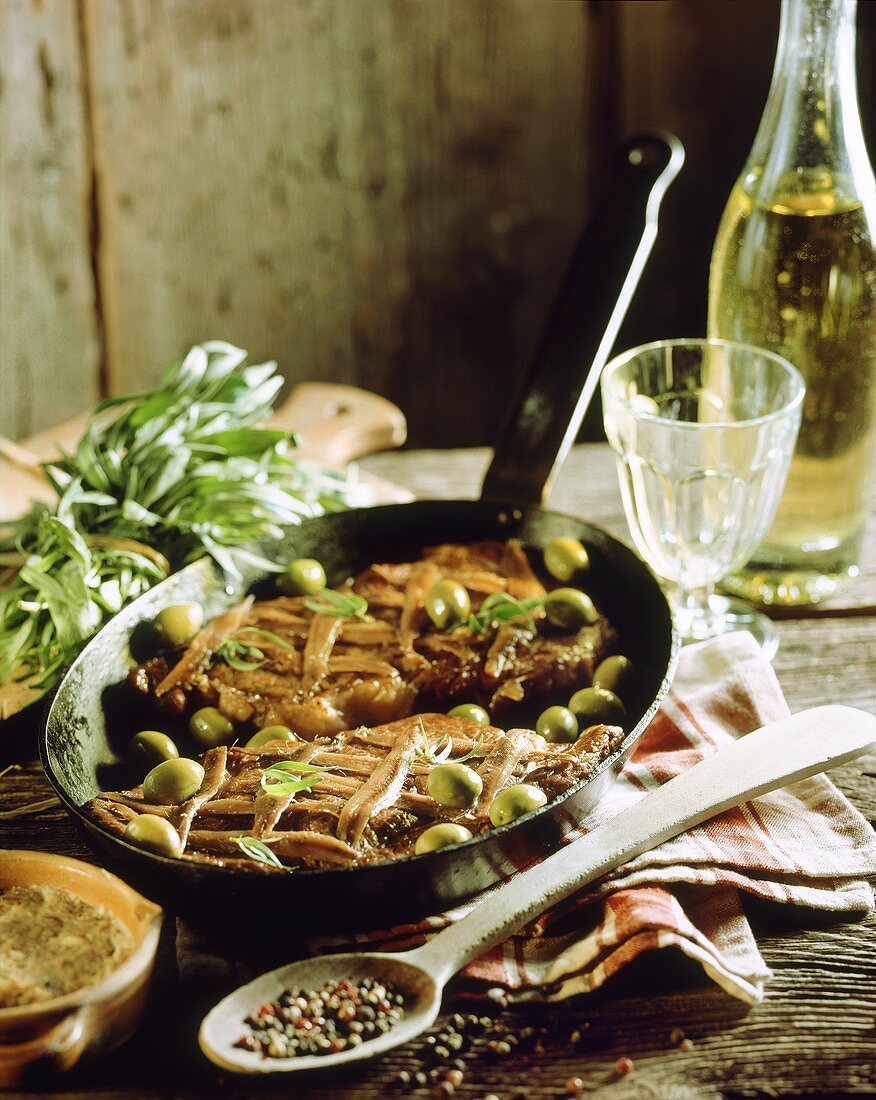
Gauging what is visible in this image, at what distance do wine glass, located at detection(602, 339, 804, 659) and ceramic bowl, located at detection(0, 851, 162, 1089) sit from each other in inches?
33.1

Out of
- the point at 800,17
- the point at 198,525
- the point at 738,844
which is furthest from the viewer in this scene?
the point at 198,525

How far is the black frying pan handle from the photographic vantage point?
1.87 meters

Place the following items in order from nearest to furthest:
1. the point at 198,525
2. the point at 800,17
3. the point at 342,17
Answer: the point at 800,17 → the point at 198,525 → the point at 342,17

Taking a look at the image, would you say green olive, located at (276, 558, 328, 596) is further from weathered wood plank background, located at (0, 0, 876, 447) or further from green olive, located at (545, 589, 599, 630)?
weathered wood plank background, located at (0, 0, 876, 447)

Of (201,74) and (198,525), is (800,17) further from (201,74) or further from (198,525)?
(201,74)

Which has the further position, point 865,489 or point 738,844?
point 865,489

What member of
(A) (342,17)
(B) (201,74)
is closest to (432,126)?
(A) (342,17)

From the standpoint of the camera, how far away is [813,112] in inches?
67.5

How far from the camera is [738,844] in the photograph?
4.31 feet

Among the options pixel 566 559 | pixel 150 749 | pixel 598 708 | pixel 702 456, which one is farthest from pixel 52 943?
pixel 702 456

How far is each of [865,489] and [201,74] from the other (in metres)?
2.09

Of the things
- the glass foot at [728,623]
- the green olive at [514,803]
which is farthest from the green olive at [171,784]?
the glass foot at [728,623]

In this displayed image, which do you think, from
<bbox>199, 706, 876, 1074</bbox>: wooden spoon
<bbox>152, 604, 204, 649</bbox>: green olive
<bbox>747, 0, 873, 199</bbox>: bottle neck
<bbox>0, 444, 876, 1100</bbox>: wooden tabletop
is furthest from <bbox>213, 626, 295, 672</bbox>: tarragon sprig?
<bbox>747, 0, 873, 199</bbox>: bottle neck

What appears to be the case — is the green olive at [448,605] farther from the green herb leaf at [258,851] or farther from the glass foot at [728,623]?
the green herb leaf at [258,851]
